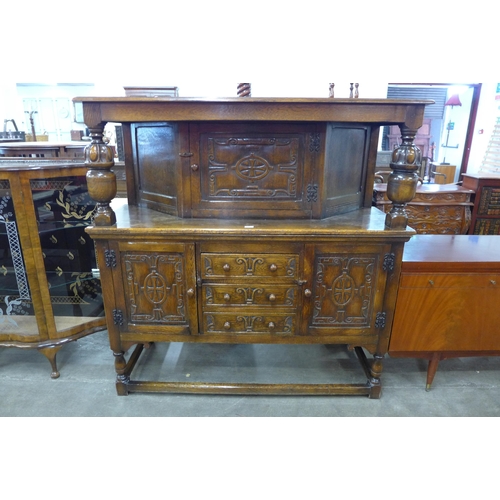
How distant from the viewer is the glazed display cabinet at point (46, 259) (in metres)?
1.86

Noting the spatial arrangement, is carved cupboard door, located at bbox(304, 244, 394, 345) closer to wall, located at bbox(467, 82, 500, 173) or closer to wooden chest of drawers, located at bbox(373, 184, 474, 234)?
wooden chest of drawers, located at bbox(373, 184, 474, 234)

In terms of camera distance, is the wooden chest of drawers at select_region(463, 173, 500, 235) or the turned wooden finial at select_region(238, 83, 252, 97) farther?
the wooden chest of drawers at select_region(463, 173, 500, 235)

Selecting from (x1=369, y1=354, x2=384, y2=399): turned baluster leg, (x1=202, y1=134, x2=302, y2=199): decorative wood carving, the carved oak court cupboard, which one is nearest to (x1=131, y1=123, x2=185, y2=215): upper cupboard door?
the carved oak court cupboard

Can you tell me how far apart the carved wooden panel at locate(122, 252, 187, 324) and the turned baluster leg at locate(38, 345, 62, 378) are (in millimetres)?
602

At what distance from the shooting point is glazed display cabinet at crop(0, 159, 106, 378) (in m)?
1.86

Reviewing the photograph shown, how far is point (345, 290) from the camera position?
5.81ft

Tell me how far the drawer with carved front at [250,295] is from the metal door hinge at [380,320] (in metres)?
0.42

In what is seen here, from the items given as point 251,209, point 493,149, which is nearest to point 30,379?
point 251,209

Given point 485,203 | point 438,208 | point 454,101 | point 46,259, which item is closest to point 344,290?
point 46,259

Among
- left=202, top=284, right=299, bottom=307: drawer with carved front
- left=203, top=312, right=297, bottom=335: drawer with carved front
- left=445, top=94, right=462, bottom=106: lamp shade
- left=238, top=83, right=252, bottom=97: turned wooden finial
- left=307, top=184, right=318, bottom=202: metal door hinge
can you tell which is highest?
left=445, top=94, right=462, bottom=106: lamp shade

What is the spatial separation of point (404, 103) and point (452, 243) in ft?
3.14

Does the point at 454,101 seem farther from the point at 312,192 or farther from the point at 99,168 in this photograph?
the point at 99,168

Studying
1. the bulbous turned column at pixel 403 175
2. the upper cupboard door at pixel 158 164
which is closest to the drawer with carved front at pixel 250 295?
the upper cupboard door at pixel 158 164

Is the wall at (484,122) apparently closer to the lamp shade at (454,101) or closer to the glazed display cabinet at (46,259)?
the lamp shade at (454,101)
